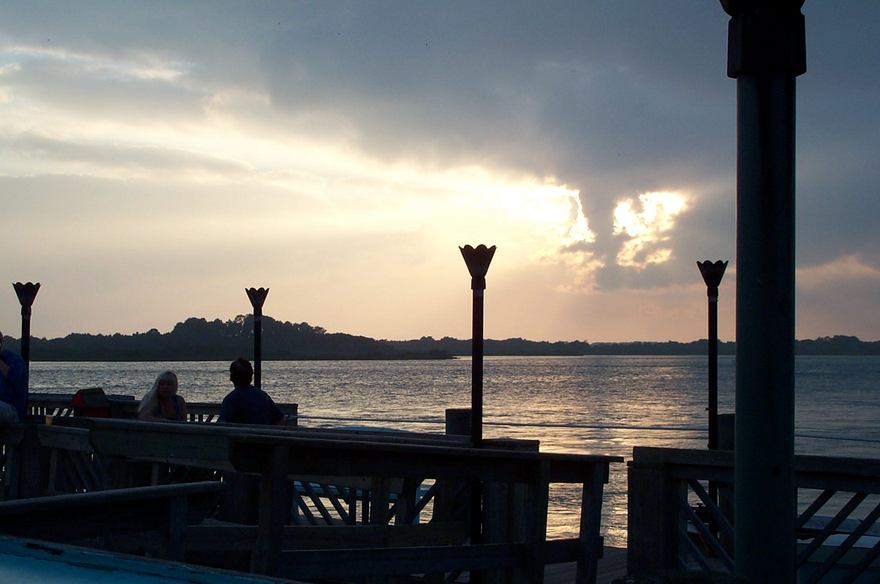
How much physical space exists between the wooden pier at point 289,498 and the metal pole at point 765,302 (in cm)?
203

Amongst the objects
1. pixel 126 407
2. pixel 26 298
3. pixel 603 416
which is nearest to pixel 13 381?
pixel 126 407

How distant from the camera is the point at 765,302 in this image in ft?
13.2

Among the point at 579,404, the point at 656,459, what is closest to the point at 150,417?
the point at 656,459

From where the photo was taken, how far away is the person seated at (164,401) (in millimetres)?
9445

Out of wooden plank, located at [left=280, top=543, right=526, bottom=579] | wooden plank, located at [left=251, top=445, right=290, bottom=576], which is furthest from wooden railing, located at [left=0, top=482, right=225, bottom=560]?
wooden plank, located at [left=280, top=543, right=526, bottom=579]

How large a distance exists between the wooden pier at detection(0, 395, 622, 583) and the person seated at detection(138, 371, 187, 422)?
2.07ft

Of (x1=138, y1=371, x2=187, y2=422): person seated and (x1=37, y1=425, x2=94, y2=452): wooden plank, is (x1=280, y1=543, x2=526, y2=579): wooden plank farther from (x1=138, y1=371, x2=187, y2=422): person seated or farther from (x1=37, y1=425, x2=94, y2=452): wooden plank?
(x1=138, y1=371, x2=187, y2=422): person seated

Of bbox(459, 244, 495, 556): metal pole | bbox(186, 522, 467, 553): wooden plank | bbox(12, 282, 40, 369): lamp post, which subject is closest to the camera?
bbox(186, 522, 467, 553): wooden plank

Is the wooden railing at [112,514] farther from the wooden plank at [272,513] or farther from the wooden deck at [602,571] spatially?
the wooden deck at [602,571]

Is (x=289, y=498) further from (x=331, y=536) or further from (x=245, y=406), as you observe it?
(x=245, y=406)

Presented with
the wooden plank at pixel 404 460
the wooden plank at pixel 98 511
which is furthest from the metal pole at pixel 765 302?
the wooden plank at pixel 98 511

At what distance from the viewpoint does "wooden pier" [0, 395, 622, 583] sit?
4.29 meters

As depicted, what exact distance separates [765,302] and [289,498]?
3158 millimetres

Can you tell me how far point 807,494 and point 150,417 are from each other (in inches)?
785
